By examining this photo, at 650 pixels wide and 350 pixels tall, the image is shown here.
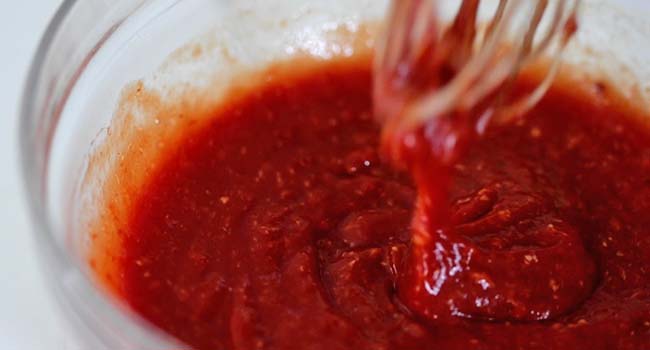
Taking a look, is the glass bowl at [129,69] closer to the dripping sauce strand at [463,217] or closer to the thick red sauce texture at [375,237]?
the thick red sauce texture at [375,237]

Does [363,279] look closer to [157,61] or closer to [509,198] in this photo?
[509,198]

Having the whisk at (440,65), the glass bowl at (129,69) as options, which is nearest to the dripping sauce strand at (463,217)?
the whisk at (440,65)

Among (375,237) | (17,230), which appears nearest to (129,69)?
(17,230)

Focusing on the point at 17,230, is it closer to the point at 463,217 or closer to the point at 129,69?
the point at 129,69

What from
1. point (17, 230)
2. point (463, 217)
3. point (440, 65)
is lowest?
point (463, 217)

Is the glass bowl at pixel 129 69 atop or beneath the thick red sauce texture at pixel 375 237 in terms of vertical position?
atop

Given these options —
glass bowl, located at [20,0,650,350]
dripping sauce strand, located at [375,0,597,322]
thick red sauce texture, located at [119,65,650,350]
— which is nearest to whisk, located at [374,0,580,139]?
dripping sauce strand, located at [375,0,597,322]
